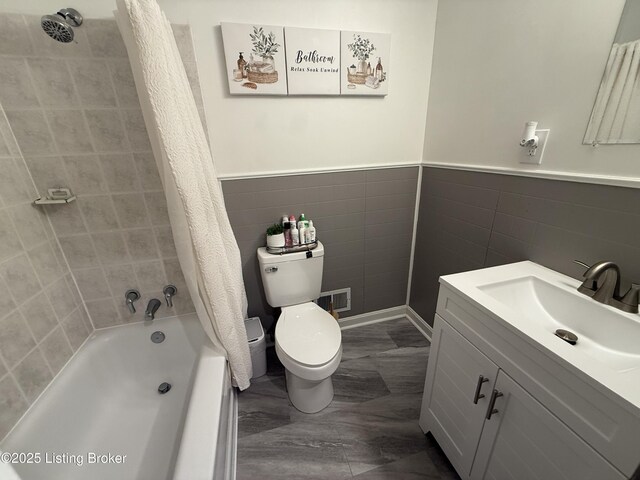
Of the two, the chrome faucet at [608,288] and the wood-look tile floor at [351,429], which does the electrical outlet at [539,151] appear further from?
the wood-look tile floor at [351,429]

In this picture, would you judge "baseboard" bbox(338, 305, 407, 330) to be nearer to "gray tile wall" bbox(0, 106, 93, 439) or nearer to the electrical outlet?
the electrical outlet

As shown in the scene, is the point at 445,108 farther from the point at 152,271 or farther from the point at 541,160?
the point at 152,271

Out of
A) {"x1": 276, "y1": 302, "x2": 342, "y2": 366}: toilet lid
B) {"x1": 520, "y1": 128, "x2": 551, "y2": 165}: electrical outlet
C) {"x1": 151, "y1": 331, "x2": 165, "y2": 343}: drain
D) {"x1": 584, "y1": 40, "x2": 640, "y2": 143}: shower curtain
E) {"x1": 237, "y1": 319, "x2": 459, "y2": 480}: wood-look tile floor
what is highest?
{"x1": 584, "y1": 40, "x2": 640, "y2": 143}: shower curtain

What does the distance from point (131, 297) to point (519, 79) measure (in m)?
2.08

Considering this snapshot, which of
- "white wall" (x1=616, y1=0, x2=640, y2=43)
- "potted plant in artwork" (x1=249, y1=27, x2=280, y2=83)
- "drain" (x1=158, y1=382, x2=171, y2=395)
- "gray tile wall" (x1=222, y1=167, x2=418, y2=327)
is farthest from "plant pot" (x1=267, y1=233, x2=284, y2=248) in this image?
"white wall" (x1=616, y1=0, x2=640, y2=43)

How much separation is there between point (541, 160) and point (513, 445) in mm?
1018

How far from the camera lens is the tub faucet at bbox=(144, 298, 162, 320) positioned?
1.36m

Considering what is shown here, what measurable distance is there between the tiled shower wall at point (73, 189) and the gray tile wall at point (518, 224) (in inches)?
57.4

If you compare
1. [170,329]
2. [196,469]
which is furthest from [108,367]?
[196,469]

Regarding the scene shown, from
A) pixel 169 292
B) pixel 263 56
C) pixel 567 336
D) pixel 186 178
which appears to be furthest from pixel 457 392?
pixel 263 56

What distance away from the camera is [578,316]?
0.86 m

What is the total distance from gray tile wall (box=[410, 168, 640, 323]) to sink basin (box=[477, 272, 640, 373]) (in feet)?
0.43

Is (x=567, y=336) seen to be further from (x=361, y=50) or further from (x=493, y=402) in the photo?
(x=361, y=50)

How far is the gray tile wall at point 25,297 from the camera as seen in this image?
0.91 m
